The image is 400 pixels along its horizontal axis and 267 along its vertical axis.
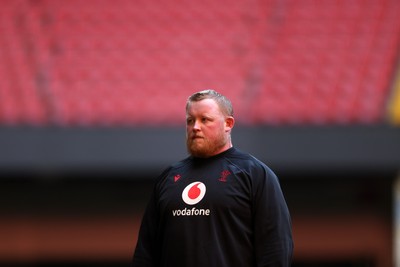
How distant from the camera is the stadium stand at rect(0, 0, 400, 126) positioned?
9344 millimetres

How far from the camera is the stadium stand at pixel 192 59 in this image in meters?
9.34

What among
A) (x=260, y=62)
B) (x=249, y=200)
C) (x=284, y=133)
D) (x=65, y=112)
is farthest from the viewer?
(x=260, y=62)

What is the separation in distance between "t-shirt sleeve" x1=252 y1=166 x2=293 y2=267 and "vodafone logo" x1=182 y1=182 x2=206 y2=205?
0.22 m

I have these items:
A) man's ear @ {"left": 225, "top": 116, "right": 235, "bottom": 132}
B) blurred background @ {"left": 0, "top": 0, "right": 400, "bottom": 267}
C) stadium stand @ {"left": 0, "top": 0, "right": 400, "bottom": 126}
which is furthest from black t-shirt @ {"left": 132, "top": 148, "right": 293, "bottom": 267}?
stadium stand @ {"left": 0, "top": 0, "right": 400, "bottom": 126}

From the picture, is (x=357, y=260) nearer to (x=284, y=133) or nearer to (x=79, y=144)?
(x=284, y=133)

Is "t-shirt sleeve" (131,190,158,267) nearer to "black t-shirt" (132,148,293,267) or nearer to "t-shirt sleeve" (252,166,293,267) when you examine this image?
"black t-shirt" (132,148,293,267)

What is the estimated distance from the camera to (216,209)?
11.8 feet

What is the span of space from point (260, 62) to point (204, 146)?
6.51m

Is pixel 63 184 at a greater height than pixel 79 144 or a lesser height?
lesser

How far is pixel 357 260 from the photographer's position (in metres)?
9.54

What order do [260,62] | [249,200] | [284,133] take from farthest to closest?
[260,62]
[284,133]
[249,200]

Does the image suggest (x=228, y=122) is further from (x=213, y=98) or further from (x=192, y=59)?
(x=192, y=59)

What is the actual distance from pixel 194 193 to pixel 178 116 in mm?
5626

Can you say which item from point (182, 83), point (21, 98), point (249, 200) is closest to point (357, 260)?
point (182, 83)
